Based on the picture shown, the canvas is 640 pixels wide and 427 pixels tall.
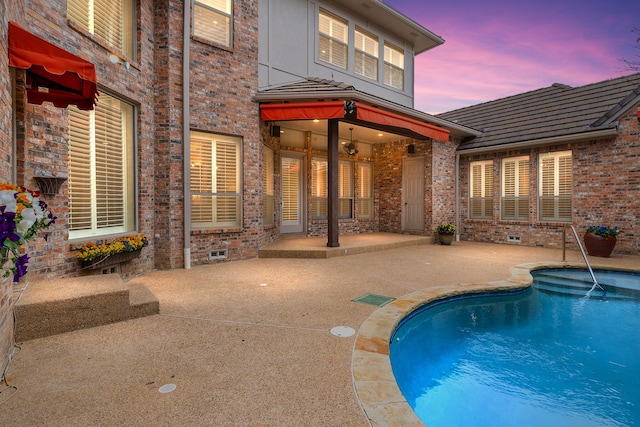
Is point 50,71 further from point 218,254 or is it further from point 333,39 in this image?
point 333,39

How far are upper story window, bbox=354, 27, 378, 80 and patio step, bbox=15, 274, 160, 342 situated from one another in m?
9.37

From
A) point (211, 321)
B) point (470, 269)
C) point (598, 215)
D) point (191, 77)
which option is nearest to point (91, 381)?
point (211, 321)

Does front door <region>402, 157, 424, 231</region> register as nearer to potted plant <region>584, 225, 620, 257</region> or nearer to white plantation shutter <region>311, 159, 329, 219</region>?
white plantation shutter <region>311, 159, 329, 219</region>

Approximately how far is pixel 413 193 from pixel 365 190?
1767mm

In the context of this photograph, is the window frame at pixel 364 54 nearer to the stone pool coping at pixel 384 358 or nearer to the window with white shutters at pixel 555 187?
the window with white shutters at pixel 555 187

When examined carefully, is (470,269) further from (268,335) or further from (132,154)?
(132,154)

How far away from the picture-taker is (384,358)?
255 centimetres

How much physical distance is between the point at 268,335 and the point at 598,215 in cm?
Result: 983

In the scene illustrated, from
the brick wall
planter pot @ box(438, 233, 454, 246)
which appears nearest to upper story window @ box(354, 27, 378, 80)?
the brick wall

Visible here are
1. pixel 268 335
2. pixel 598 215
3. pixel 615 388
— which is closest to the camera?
pixel 615 388

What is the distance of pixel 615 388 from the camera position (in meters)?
2.88

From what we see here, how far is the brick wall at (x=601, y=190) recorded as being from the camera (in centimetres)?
793

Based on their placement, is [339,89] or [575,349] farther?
[339,89]

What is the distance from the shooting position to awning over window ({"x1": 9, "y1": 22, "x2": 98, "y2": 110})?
2.90 metres
